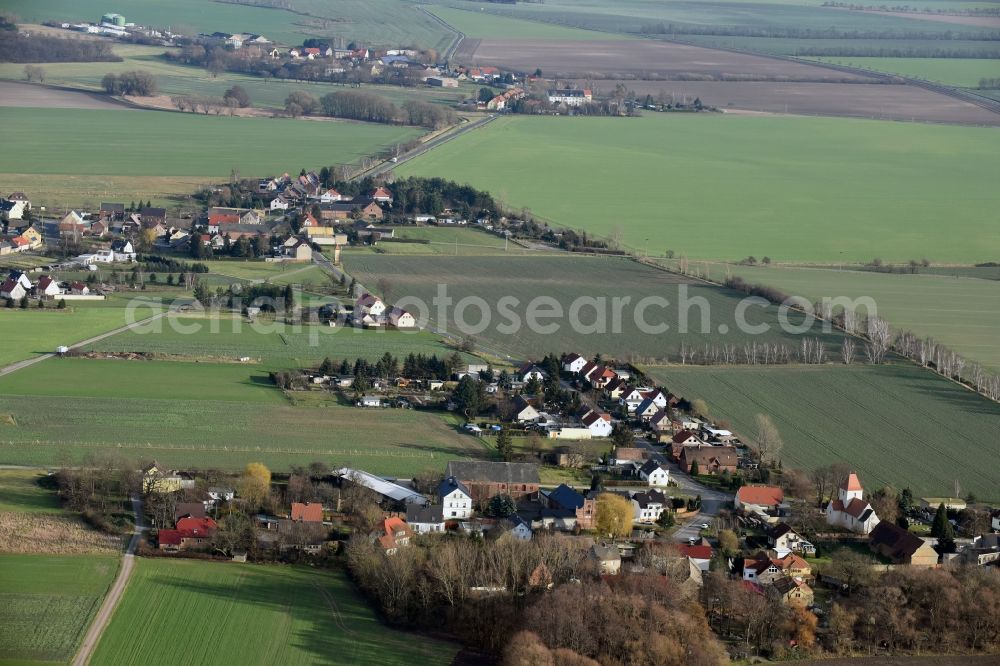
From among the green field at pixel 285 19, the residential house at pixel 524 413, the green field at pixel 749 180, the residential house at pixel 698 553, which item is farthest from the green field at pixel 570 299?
the green field at pixel 285 19

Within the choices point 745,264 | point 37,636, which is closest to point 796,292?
point 745,264

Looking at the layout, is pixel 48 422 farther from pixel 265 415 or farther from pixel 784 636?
pixel 784 636

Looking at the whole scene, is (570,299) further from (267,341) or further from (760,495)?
(760,495)

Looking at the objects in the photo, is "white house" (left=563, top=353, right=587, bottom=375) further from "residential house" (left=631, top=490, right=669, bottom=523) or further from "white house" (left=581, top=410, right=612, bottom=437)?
"residential house" (left=631, top=490, right=669, bottom=523)

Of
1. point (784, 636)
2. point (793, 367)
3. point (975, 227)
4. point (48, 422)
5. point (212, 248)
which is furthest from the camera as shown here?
point (975, 227)

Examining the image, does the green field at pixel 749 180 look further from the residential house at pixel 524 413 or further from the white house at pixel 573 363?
the residential house at pixel 524 413

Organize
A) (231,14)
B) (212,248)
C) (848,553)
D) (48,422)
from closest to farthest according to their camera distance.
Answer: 1. (848,553)
2. (48,422)
3. (212,248)
4. (231,14)

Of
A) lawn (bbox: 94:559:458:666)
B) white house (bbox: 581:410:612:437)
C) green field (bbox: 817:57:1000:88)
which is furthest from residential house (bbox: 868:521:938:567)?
green field (bbox: 817:57:1000:88)

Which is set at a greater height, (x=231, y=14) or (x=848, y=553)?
(x=231, y=14)
